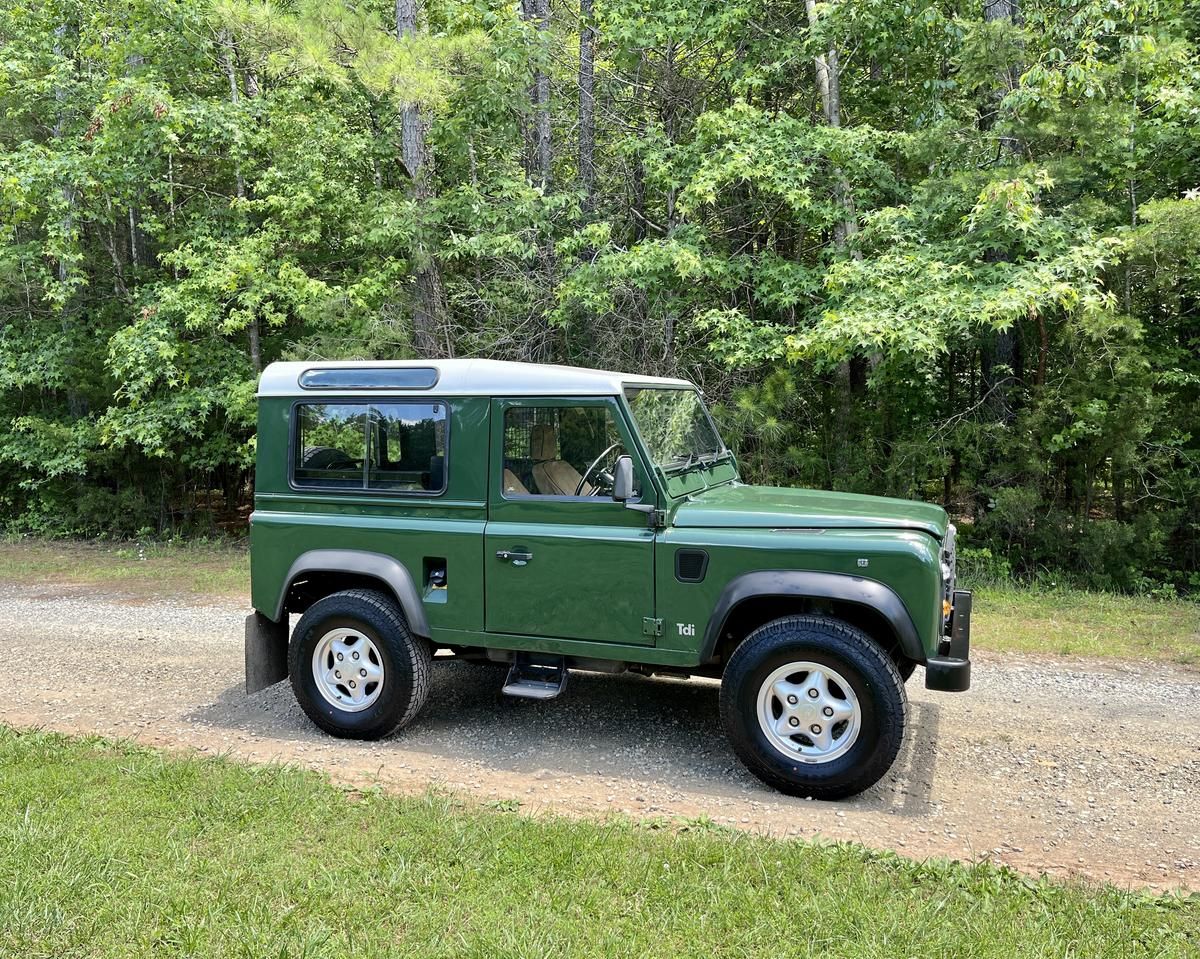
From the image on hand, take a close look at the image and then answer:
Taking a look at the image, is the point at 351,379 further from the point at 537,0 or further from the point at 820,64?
the point at 537,0

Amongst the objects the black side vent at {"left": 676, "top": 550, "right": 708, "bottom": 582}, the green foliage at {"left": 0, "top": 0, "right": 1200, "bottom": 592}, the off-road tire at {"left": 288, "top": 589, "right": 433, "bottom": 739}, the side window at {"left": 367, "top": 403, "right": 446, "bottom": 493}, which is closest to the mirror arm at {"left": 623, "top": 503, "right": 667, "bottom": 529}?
the black side vent at {"left": 676, "top": 550, "right": 708, "bottom": 582}

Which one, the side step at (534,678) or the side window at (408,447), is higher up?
the side window at (408,447)

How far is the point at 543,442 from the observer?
17.4 ft

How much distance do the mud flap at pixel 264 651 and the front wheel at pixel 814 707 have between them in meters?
3.01

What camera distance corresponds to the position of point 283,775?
481 cm

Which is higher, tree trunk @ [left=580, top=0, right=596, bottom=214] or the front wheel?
tree trunk @ [left=580, top=0, right=596, bottom=214]

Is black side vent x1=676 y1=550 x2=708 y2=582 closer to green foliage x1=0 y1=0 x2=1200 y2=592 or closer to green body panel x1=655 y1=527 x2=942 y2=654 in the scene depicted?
green body panel x1=655 y1=527 x2=942 y2=654

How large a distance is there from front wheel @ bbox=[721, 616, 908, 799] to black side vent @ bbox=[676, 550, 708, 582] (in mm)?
424

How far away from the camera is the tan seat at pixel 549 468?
17.2ft

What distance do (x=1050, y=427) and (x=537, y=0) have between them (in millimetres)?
9828

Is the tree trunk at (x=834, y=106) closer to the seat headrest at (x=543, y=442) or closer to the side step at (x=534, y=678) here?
the seat headrest at (x=543, y=442)

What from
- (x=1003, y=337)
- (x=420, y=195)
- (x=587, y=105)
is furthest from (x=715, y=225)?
(x=420, y=195)

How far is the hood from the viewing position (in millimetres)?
4742

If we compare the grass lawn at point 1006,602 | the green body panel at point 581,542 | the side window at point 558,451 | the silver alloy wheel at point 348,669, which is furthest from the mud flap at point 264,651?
the grass lawn at point 1006,602
